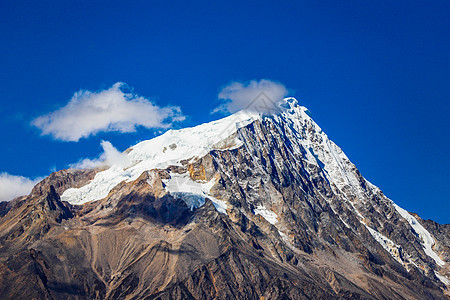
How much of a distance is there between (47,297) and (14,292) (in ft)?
40.4

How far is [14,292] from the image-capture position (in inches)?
7771

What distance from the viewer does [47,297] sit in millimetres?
197125
